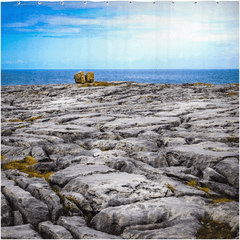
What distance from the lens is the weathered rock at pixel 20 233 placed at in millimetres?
3857

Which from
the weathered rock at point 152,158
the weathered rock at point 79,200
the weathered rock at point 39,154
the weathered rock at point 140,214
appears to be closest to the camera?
the weathered rock at point 140,214

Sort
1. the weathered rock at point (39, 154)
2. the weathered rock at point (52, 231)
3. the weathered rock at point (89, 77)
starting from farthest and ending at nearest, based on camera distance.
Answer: the weathered rock at point (89, 77), the weathered rock at point (39, 154), the weathered rock at point (52, 231)

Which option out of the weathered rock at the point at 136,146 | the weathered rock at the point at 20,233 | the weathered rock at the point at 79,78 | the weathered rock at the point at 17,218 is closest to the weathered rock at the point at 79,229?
the weathered rock at the point at 20,233

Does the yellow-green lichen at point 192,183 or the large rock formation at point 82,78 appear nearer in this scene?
the yellow-green lichen at point 192,183

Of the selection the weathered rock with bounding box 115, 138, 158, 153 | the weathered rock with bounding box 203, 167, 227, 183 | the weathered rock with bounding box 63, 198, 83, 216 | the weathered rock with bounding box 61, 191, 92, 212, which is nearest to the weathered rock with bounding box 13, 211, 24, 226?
the weathered rock with bounding box 63, 198, 83, 216

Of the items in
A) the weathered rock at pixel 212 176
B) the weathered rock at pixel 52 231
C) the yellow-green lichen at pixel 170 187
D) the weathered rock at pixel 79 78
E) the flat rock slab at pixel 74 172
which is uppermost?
the weathered rock at pixel 79 78

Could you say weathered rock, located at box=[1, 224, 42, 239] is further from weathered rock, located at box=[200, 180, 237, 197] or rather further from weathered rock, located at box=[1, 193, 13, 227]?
weathered rock, located at box=[200, 180, 237, 197]

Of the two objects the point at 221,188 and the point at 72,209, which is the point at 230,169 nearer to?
the point at 221,188

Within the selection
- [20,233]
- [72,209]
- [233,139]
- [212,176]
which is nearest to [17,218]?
[20,233]

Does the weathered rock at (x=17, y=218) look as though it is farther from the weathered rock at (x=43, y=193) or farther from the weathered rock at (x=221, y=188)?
the weathered rock at (x=221, y=188)

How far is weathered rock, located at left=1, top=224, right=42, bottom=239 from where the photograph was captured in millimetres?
3857

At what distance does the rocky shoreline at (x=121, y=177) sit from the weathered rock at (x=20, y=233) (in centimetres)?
1

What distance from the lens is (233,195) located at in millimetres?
5570

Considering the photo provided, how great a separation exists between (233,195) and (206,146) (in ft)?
8.74
